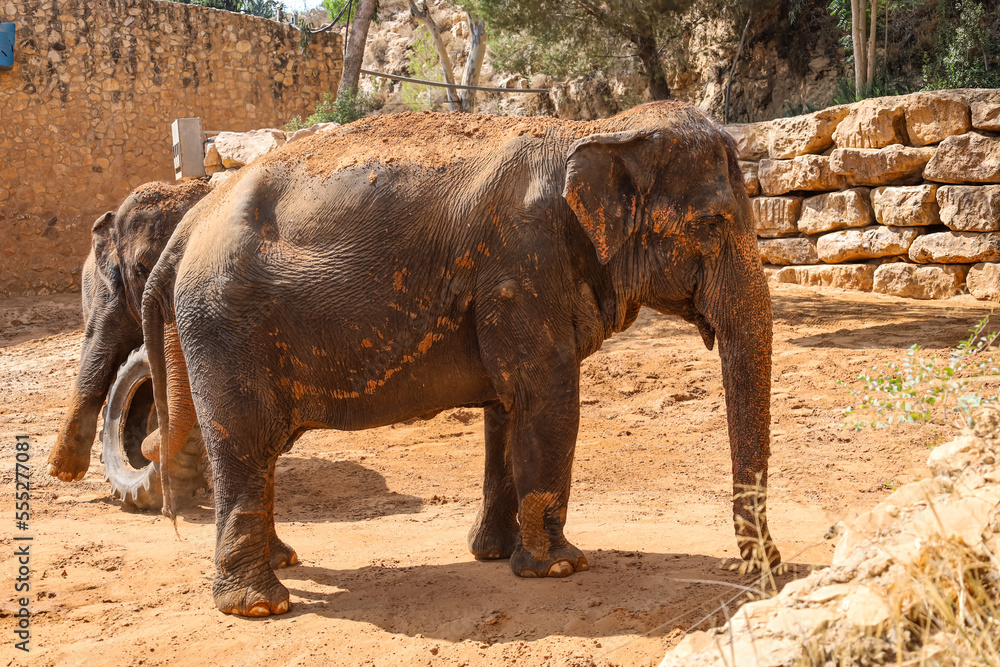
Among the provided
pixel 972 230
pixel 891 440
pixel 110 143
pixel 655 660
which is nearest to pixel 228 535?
pixel 655 660

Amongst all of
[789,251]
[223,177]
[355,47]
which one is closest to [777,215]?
[789,251]

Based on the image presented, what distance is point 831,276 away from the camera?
12.1m

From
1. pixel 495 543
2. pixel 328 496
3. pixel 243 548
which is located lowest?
pixel 328 496

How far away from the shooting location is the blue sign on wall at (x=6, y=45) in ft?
56.7

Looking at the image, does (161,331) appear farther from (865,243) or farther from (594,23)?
(594,23)

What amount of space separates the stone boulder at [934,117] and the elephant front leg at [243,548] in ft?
31.4

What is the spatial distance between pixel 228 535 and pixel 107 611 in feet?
2.60

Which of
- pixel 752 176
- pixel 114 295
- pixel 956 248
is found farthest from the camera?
pixel 752 176

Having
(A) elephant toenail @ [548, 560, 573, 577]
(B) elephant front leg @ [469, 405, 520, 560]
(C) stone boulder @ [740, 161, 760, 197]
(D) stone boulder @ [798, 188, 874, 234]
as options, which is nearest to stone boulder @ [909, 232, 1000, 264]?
(D) stone boulder @ [798, 188, 874, 234]

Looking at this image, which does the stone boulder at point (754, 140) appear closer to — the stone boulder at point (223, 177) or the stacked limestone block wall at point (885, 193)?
the stacked limestone block wall at point (885, 193)

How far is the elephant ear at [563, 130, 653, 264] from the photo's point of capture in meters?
4.14

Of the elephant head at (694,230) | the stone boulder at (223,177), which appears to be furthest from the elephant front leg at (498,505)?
the stone boulder at (223,177)

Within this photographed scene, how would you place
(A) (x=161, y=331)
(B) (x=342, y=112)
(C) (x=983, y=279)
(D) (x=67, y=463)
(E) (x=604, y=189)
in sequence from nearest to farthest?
1. (E) (x=604, y=189)
2. (A) (x=161, y=331)
3. (D) (x=67, y=463)
4. (C) (x=983, y=279)
5. (B) (x=342, y=112)

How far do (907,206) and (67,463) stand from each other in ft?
31.8
